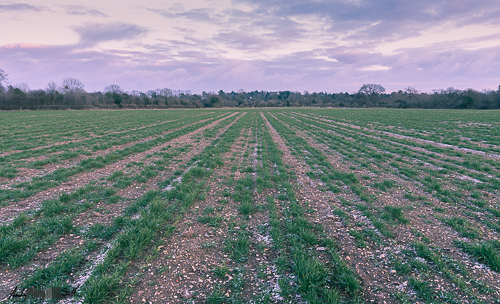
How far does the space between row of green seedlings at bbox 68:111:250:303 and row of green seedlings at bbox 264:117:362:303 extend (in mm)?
2692

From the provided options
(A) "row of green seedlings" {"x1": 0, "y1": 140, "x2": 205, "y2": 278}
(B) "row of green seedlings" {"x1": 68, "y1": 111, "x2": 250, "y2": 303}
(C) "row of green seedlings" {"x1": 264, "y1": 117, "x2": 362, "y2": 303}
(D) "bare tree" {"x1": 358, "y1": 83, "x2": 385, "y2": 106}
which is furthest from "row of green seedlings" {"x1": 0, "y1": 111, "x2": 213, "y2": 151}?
(D) "bare tree" {"x1": 358, "y1": 83, "x2": 385, "y2": 106}

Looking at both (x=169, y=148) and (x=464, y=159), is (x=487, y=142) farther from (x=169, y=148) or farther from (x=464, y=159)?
(x=169, y=148)

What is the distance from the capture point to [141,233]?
524cm

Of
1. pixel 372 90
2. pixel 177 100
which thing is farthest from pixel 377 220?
pixel 372 90

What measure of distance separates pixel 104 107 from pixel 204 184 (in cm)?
10634

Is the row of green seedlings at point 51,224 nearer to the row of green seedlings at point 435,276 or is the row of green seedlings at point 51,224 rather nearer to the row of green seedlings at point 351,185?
the row of green seedlings at point 435,276

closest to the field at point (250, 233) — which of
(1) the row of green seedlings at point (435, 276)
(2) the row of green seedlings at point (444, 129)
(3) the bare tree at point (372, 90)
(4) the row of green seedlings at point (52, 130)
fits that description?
(1) the row of green seedlings at point (435, 276)

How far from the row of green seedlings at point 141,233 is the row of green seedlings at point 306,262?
269 centimetres

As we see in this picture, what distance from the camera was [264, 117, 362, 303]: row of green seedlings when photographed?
3828 mm

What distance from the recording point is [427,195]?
8.17 meters

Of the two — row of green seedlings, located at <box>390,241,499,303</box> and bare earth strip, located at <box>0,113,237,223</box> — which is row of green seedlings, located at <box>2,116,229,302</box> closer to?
bare earth strip, located at <box>0,113,237,223</box>

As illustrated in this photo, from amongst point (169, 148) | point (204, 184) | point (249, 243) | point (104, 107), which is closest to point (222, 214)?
point (249, 243)

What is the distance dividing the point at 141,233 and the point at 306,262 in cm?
373

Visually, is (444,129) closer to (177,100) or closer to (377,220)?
(377,220)
